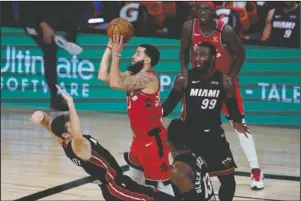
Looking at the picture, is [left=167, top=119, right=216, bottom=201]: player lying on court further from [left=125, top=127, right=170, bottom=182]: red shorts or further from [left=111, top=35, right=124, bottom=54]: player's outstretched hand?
[left=125, top=127, right=170, bottom=182]: red shorts

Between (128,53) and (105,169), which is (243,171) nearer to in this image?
(105,169)

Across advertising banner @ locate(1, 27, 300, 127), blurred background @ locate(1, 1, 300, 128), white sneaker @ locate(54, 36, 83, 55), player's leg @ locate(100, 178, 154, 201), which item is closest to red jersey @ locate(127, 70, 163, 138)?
player's leg @ locate(100, 178, 154, 201)

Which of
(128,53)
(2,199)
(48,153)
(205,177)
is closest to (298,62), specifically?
(128,53)

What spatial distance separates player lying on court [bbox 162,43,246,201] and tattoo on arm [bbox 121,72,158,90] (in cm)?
24

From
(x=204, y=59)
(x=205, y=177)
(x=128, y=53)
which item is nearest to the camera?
(x=205, y=177)

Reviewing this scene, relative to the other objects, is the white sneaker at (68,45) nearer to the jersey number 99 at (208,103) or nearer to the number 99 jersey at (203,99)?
the number 99 jersey at (203,99)

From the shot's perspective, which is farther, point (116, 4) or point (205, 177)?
point (116, 4)

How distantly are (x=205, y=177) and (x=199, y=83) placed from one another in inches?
47.1

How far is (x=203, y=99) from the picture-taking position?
6148 millimetres

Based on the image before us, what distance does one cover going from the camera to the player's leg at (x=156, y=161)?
262 inches

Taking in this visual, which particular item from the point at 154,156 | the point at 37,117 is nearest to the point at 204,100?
the point at 154,156

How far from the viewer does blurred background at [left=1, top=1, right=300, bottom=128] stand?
12.6 meters

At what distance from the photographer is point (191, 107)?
6215 millimetres

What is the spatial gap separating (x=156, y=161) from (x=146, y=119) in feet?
1.18
